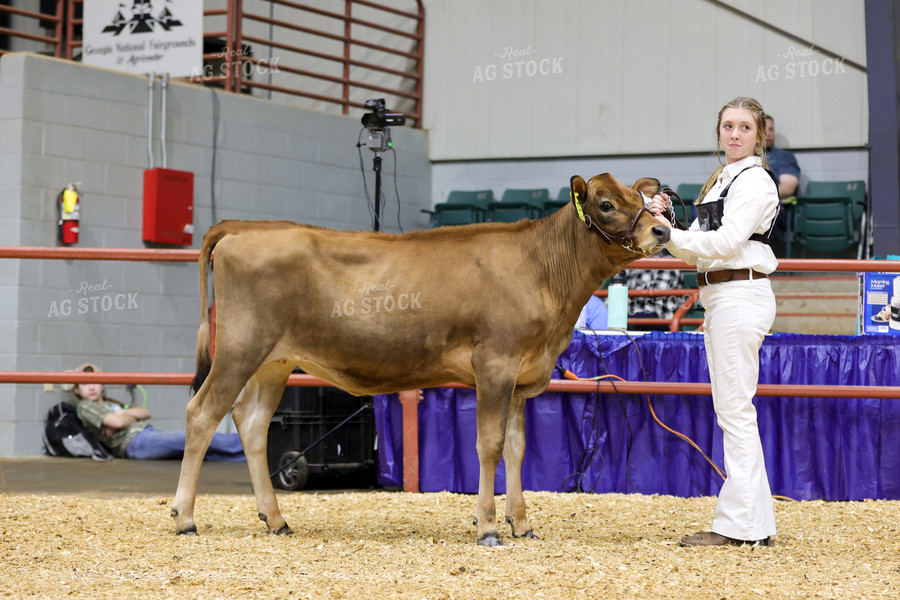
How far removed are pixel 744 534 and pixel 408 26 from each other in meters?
10.6

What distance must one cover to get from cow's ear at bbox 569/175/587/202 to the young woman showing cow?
10.3 inches

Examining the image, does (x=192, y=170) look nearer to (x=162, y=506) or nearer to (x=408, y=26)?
Answer: (x=408, y=26)

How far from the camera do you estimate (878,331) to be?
20.6 feet

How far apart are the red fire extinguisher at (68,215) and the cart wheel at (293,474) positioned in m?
3.94

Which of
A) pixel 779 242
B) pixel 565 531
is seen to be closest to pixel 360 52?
pixel 779 242

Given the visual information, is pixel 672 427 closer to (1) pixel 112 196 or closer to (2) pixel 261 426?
(2) pixel 261 426

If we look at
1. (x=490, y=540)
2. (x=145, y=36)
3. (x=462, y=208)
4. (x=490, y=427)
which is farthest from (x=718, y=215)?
(x=462, y=208)

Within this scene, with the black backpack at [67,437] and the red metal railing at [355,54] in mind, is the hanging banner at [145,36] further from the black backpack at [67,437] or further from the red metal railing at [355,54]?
the black backpack at [67,437]

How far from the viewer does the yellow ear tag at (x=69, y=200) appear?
9.16m

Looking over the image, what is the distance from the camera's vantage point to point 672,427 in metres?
5.88

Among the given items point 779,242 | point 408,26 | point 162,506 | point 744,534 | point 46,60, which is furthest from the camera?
point 408,26

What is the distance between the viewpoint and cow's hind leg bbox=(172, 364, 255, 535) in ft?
13.8

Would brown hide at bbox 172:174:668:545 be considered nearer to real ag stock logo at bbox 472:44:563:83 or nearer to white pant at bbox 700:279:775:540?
white pant at bbox 700:279:775:540

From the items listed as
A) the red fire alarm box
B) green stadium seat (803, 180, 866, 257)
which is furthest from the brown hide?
green stadium seat (803, 180, 866, 257)
